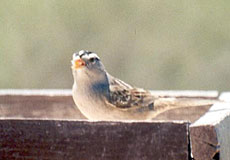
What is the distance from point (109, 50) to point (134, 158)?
183 inches

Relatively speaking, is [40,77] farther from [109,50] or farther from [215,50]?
[215,50]

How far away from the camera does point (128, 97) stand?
3680 mm

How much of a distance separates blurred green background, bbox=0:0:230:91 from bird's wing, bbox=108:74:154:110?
273 cm

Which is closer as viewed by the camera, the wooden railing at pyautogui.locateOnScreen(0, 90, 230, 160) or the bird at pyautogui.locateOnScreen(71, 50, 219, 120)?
the wooden railing at pyautogui.locateOnScreen(0, 90, 230, 160)

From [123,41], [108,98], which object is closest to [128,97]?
[108,98]

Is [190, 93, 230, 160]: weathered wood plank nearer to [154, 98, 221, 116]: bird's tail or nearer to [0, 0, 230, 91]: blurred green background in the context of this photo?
[154, 98, 221, 116]: bird's tail

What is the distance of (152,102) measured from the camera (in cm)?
369

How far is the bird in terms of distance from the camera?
11.4 ft

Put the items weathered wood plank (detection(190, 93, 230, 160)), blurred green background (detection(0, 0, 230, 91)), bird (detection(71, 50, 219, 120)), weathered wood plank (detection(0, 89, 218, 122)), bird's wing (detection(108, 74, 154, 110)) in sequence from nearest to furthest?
1. weathered wood plank (detection(190, 93, 230, 160))
2. bird (detection(71, 50, 219, 120))
3. bird's wing (detection(108, 74, 154, 110))
4. weathered wood plank (detection(0, 89, 218, 122))
5. blurred green background (detection(0, 0, 230, 91))

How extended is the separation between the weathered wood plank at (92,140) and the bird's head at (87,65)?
1.20 m

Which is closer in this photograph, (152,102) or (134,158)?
(134,158)

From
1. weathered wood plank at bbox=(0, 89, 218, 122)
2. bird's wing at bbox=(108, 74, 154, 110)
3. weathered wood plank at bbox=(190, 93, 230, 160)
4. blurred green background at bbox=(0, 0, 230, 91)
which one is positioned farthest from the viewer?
blurred green background at bbox=(0, 0, 230, 91)

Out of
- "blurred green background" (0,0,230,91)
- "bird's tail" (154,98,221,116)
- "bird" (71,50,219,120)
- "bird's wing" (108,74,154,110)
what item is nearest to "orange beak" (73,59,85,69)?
"bird" (71,50,219,120)

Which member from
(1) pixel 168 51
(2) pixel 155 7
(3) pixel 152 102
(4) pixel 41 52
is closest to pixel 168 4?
(2) pixel 155 7
